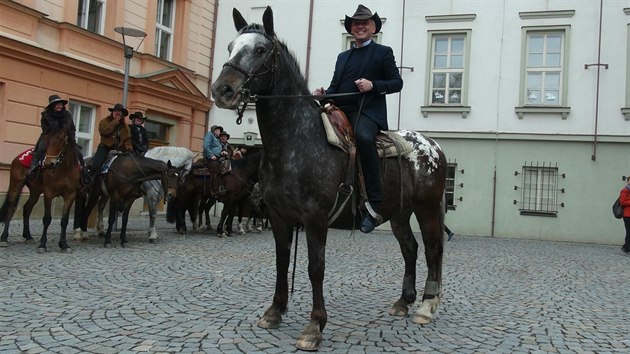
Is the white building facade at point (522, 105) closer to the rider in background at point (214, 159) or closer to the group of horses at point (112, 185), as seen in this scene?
the rider in background at point (214, 159)

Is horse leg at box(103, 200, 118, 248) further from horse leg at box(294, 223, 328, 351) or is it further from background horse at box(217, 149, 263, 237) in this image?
horse leg at box(294, 223, 328, 351)

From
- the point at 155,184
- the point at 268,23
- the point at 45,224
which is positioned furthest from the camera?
the point at 155,184

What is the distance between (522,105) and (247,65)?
587 inches

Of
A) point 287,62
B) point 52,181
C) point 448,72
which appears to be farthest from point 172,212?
point 448,72

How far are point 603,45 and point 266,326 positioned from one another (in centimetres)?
1592

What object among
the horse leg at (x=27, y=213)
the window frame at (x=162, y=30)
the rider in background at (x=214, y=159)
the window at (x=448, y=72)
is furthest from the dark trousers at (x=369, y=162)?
the window frame at (x=162, y=30)

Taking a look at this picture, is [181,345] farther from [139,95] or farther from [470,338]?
[139,95]

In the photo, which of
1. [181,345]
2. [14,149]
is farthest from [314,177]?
[14,149]

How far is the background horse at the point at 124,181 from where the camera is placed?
9.73 m

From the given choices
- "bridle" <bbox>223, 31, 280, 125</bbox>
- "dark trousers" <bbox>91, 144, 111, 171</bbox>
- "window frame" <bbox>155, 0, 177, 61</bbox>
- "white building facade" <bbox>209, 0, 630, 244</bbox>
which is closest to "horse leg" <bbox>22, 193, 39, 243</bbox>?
"dark trousers" <bbox>91, 144, 111, 171</bbox>

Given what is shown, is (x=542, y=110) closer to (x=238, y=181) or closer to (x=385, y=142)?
(x=238, y=181)

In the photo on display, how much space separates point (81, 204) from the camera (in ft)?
33.4

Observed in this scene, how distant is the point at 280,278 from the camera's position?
455 centimetres

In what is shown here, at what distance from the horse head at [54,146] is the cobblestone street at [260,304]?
58.2 inches
